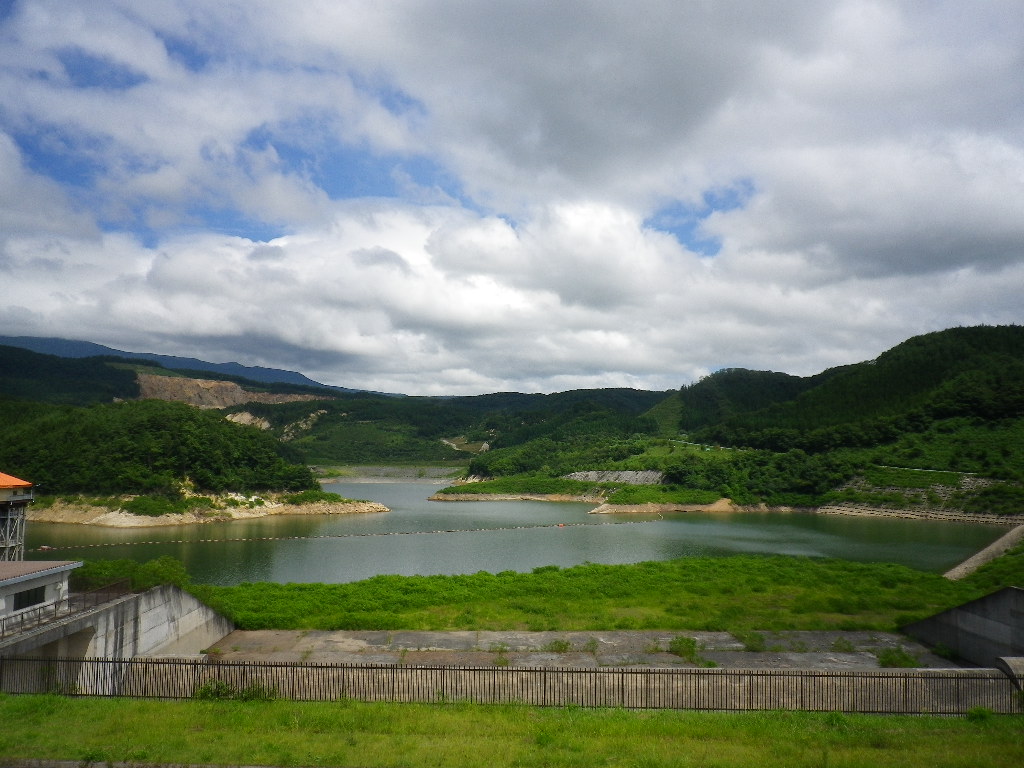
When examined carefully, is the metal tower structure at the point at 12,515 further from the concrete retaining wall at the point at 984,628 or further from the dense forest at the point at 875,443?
the dense forest at the point at 875,443

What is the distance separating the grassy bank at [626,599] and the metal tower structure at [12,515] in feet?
22.1

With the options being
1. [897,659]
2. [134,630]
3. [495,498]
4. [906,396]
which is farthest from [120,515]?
[906,396]

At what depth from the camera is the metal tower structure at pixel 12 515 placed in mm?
24016

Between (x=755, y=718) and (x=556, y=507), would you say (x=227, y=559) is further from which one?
(x=556, y=507)

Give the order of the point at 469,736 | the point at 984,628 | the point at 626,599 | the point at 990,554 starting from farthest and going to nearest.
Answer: the point at 990,554, the point at 626,599, the point at 984,628, the point at 469,736

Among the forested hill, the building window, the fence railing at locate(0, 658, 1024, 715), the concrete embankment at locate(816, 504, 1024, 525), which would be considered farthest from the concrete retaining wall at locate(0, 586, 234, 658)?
the forested hill

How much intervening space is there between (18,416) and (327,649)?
338 feet

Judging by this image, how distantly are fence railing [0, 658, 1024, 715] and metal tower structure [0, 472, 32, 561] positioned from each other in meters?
10.0

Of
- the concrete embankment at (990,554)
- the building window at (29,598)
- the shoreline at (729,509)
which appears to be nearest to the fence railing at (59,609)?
the building window at (29,598)

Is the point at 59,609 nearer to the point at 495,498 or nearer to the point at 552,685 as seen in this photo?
the point at 552,685

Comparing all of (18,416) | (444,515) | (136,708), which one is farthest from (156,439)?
(136,708)

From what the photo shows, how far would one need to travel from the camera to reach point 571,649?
22.1m

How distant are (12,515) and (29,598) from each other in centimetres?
826

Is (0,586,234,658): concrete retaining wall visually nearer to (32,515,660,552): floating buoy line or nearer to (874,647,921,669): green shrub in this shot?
(874,647,921,669): green shrub
